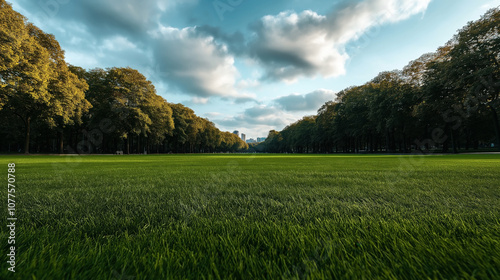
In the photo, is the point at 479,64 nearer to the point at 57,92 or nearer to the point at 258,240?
the point at 258,240

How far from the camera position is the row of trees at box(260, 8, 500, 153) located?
21859mm

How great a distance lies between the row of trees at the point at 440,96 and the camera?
21.9 meters

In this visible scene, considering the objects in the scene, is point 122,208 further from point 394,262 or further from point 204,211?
point 394,262

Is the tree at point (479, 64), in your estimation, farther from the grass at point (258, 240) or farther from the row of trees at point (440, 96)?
the grass at point (258, 240)

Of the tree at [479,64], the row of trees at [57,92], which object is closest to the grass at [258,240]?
the row of trees at [57,92]

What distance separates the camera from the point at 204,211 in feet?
7.65

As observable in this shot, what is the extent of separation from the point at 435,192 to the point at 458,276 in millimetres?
2974

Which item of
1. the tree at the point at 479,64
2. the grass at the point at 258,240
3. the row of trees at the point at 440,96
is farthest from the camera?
the row of trees at the point at 440,96

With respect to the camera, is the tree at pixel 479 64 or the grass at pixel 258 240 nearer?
the grass at pixel 258 240

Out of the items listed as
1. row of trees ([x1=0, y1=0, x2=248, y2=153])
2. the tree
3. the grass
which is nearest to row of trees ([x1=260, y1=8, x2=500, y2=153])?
the tree

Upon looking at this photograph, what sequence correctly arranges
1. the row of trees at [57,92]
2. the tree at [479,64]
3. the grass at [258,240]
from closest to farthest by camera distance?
the grass at [258,240], the row of trees at [57,92], the tree at [479,64]

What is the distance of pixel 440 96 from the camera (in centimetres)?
2641

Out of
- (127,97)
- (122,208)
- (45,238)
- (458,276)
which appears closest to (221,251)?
(458,276)

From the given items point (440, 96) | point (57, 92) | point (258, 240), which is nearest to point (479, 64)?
point (440, 96)
